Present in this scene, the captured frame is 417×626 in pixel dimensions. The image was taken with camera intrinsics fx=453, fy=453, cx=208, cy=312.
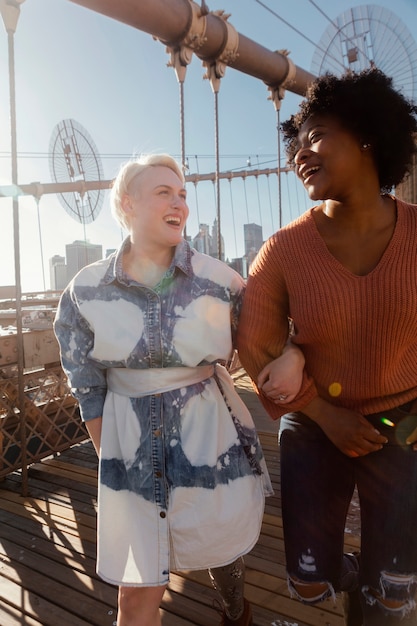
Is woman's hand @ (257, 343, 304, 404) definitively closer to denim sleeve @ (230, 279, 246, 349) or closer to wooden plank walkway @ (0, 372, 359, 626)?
denim sleeve @ (230, 279, 246, 349)

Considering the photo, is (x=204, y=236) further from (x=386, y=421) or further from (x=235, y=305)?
(x=386, y=421)

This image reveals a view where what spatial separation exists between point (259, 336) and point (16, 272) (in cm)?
188

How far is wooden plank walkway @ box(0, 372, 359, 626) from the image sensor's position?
1.79 m

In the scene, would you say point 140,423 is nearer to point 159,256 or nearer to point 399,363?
point 159,256

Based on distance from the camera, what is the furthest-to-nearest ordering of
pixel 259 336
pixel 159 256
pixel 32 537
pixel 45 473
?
pixel 45 473 < pixel 32 537 < pixel 159 256 < pixel 259 336

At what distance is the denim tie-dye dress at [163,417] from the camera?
4.27 ft

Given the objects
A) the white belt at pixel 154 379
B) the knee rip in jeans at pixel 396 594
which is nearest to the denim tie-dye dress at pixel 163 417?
the white belt at pixel 154 379

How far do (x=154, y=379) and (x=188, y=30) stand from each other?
3.02m

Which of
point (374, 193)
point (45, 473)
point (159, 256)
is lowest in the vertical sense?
point (45, 473)

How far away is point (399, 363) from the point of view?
124cm

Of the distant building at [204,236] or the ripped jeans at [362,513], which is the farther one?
the distant building at [204,236]

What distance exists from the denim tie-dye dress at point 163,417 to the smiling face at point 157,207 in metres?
0.08

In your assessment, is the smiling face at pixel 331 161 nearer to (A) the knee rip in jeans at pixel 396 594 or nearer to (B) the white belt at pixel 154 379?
(B) the white belt at pixel 154 379

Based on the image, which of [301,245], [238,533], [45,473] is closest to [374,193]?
[301,245]
